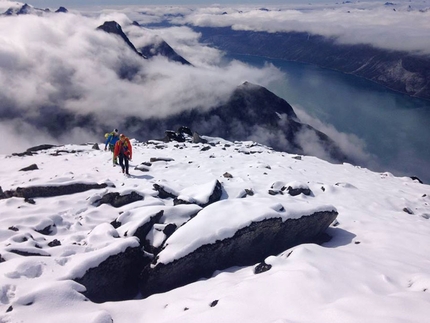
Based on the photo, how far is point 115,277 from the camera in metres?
8.20

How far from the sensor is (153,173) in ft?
62.6

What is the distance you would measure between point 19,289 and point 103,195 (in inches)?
274

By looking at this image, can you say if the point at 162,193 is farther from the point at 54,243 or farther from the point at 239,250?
the point at 239,250

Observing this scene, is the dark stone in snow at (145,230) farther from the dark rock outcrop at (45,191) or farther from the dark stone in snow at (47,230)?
the dark rock outcrop at (45,191)

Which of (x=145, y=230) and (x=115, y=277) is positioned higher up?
(x=145, y=230)

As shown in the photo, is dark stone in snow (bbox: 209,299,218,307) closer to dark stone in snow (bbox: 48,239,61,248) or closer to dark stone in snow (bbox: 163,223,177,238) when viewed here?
dark stone in snow (bbox: 163,223,177,238)

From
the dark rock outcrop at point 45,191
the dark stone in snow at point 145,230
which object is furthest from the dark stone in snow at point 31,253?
the dark rock outcrop at point 45,191

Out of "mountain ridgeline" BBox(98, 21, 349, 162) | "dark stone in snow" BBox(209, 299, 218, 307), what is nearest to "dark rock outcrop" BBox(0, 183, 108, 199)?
"dark stone in snow" BBox(209, 299, 218, 307)

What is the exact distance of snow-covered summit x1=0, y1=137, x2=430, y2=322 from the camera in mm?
6008

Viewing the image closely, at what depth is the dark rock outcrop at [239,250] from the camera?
8.34 metres

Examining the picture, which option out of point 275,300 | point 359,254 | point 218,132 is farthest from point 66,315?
point 218,132

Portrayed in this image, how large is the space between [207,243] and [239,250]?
1250 millimetres

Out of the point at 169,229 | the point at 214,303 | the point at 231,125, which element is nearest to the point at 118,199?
the point at 169,229

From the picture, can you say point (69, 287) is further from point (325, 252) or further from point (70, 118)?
point (70, 118)
